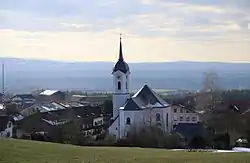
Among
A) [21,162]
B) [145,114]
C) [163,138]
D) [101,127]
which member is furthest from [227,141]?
[21,162]

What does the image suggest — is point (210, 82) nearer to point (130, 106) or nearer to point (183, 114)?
point (183, 114)

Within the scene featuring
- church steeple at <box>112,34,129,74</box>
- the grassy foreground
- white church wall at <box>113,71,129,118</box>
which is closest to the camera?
the grassy foreground

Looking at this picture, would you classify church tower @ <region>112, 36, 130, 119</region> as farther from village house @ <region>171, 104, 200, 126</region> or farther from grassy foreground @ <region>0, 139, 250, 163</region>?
grassy foreground @ <region>0, 139, 250, 163</region>

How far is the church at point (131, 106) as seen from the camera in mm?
50003

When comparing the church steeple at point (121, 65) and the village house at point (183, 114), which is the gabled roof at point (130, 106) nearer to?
the church steeple at point (121, 65)

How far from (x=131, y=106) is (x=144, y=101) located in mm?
3367

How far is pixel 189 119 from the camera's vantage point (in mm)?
60312

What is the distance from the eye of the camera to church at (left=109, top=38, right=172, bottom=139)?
50.0m

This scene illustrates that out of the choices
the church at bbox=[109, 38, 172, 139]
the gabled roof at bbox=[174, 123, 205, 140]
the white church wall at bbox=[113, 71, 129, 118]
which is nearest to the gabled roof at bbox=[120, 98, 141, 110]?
the church at bbox=[109, 38, 172, 139]

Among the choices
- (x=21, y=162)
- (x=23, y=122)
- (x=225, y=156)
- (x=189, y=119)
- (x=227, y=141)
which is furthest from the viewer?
(x=189, y=119)

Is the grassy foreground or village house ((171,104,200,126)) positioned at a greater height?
the grassy foreground

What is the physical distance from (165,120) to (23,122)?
15.0 meters

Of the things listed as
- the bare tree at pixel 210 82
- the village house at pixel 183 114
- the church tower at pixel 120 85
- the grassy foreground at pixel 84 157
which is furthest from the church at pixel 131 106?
the grassy foreground at pixel 84 157

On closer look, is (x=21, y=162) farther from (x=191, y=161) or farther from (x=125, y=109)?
(x=125, y=109)
